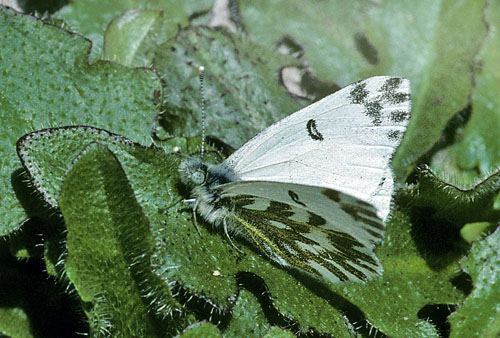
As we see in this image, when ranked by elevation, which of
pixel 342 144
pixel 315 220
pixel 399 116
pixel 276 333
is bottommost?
pixel 276 333

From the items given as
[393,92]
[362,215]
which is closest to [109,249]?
[362,215]

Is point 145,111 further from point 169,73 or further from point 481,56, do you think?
point 481,56

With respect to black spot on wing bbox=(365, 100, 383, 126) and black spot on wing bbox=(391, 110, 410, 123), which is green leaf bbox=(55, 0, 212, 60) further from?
black spot on wing bbox=(391, 110, 410, 123)

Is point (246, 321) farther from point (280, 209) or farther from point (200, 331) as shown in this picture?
point (280, 209)

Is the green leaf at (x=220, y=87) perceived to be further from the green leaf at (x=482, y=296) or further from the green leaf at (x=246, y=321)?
the green leaf at (x=482, y=296)

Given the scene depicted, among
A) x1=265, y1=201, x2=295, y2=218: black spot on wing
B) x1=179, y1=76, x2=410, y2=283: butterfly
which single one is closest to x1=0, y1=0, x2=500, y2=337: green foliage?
x1=179, y1=76, x2=410, y2=283: butterfly
